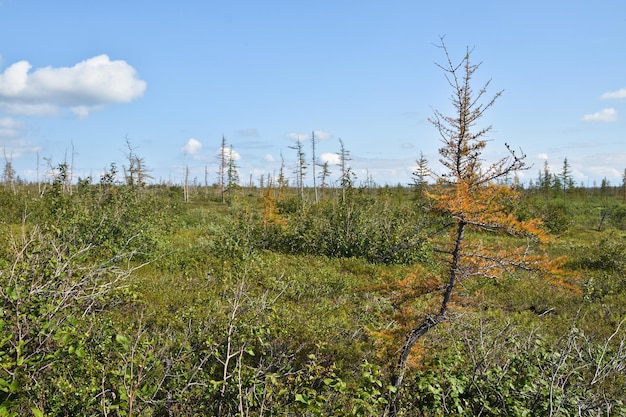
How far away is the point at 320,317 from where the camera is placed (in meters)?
8.65

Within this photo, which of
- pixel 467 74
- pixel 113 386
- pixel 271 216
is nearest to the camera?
pixel 113 386

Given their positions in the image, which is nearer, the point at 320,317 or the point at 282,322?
the point at 282,322

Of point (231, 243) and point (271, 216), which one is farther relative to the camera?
point (271, 216)

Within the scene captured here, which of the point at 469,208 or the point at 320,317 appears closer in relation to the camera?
the point at 469,208

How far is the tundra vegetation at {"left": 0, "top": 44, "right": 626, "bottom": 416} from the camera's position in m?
4.25

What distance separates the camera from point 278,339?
6.95 metres

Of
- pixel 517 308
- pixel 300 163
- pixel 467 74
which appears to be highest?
pixel 300 163

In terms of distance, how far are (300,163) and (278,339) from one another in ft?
141

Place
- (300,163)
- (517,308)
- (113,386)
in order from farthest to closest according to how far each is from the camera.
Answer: (300,163) → (517,308) → (113,386)

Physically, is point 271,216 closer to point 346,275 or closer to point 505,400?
point 346,275

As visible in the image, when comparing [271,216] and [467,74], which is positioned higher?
[467,74]

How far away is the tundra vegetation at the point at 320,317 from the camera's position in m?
4.25

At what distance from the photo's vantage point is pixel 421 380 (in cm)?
479

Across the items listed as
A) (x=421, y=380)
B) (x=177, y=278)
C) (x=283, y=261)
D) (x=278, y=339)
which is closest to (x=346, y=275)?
(x=283, y=261)
